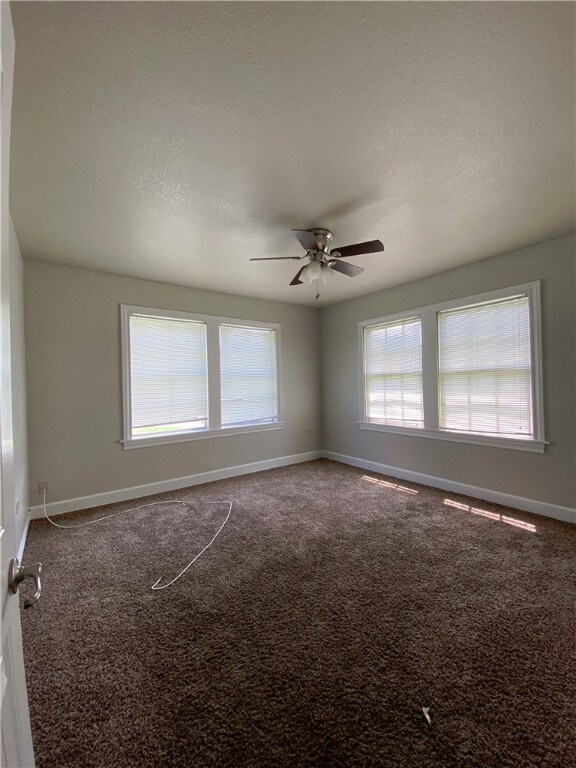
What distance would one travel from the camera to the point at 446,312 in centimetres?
399

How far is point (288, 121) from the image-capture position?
1.67 m

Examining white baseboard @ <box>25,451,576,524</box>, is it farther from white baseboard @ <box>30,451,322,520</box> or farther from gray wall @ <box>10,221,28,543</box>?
gray wall @ <box>10,221,28,543</box>

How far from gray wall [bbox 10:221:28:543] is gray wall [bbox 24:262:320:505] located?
0.19m

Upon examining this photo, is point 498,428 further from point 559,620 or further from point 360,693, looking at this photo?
point 360,693

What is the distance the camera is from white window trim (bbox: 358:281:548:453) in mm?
3229

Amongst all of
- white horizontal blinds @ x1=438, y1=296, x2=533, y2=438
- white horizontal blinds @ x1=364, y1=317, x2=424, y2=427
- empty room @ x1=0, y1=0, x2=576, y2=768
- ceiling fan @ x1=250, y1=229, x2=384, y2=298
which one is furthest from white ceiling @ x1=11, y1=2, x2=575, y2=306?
white horizontal blinds @ x1=364, y1=317, x2=424, y2=427

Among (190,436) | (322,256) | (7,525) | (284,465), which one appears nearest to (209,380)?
(190,436)

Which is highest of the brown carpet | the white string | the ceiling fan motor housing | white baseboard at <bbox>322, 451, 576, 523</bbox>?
the ceiling fan motor housing

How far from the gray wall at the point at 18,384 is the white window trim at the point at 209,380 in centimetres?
94

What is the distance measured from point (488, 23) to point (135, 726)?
121 inches

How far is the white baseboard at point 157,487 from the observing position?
346 centimetres

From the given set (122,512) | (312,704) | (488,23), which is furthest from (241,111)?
(122,512)

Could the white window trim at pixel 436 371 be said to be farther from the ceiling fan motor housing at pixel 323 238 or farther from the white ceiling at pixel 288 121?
the ceiling fan motor housing at pixel 323 238

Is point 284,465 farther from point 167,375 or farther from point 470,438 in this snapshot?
point 470,438
